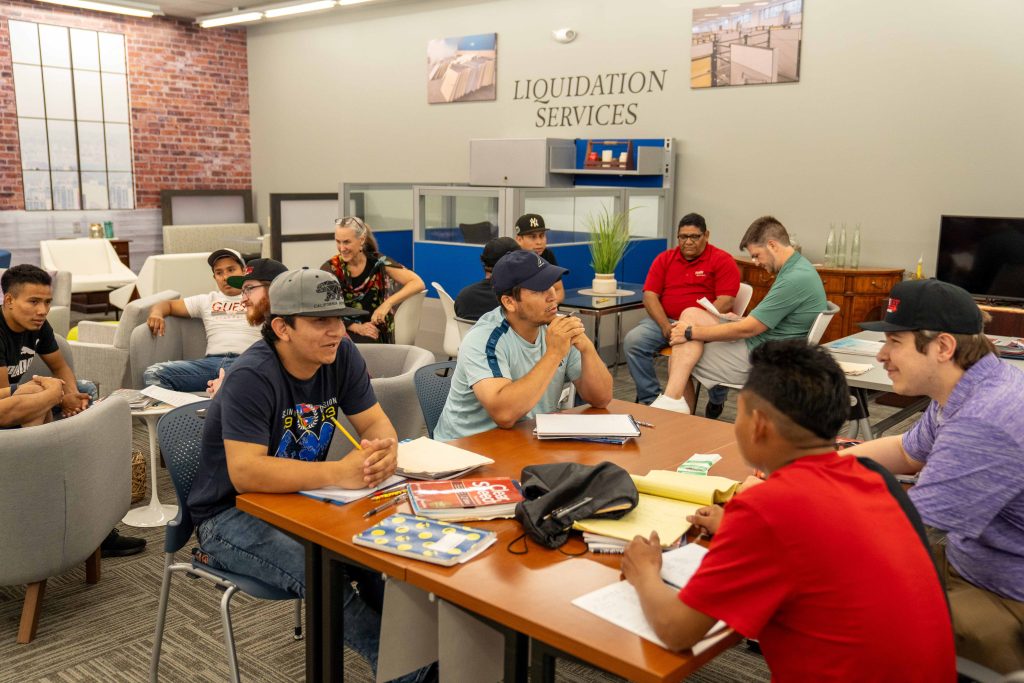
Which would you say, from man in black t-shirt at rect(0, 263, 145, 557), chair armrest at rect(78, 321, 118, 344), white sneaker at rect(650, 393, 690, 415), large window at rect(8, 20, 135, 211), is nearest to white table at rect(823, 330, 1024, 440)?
white sneaker at rect(650, 393, 690, 415)

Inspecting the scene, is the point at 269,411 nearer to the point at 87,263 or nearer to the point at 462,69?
the point at 462,69

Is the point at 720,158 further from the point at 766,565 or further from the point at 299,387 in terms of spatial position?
the point at 766,565

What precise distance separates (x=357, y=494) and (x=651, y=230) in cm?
631

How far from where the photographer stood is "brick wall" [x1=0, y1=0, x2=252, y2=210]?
11227 mm

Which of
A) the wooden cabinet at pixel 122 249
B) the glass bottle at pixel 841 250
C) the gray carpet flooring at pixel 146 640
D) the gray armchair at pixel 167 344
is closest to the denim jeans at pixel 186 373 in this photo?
the gray armchair at pixel 167 344

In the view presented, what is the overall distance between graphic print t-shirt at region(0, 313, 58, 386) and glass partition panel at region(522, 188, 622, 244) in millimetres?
3668

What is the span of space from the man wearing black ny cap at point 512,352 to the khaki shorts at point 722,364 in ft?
6.29

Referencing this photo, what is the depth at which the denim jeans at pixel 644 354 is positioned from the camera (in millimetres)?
5301

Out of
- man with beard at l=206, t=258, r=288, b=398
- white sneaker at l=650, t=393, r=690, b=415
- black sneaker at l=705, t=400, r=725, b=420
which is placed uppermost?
man with beard at l=206, t=258, r=288, b=398

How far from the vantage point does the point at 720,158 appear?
780 centimetres

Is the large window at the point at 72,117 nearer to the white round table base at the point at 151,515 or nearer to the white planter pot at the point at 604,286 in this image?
the white planter pot at the point at 604,286

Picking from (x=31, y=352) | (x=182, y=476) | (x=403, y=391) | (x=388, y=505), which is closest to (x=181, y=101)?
(x=31, y=352)

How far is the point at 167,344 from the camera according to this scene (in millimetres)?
4762

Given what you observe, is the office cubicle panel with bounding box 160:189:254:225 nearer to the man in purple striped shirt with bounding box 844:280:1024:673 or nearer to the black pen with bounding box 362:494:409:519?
the black pen with bounding box 362:494:409:519
